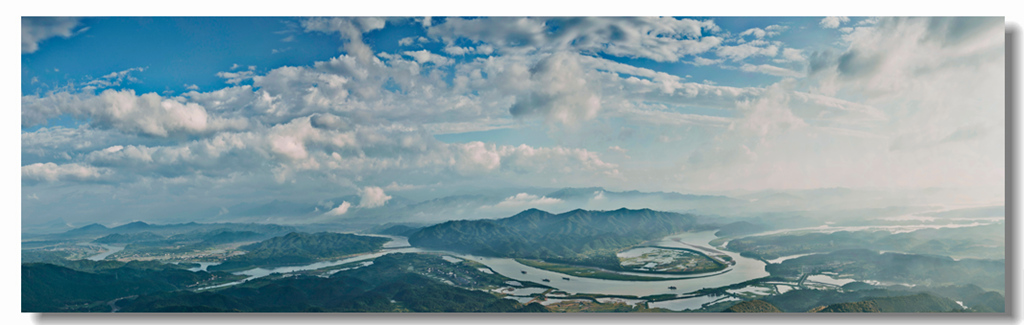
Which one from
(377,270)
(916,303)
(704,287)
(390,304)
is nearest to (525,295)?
(390,304)

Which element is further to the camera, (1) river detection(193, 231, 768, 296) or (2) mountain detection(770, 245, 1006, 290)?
(1) river detection(193, 231, 768, 296)

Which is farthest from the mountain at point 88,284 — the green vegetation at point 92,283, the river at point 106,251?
the river at point 106,251

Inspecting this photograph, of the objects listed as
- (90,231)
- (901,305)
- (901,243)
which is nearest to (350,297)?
(901,305)

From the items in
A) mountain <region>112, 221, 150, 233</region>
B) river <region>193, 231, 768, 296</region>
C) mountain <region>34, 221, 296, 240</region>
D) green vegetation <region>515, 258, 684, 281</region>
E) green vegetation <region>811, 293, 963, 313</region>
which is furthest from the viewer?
mountain <region>112, 221, 150, 233</region>

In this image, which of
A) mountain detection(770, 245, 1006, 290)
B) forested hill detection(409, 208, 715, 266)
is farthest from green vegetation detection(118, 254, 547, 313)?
mountain detection(770, 245, 1006, 290)

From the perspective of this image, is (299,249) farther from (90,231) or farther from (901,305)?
(901,305)

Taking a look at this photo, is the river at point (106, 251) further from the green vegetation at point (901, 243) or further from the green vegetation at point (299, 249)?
the green vegetation at point (901, 243)

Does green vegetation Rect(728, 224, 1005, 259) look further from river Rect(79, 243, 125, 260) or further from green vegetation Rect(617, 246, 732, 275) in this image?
river Rect(79, 243, 125, 260)
